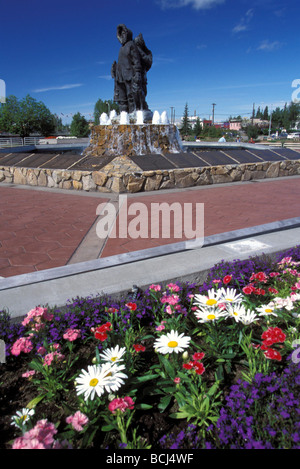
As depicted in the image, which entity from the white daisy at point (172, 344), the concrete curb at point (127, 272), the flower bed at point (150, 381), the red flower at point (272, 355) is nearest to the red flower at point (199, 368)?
the flower bed at point (150, 381)

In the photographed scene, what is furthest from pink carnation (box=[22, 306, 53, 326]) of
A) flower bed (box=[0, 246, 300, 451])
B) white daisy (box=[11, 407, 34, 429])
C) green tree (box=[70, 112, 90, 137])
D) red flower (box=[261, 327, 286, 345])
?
green tree (box=[70, 112, 90, 137])

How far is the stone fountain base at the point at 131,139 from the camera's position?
10312mm

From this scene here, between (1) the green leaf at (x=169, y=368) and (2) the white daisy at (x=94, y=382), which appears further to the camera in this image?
(1) the green leaf at (x=169, y=368)

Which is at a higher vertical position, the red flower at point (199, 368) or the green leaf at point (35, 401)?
the red flower at point (199, 368)

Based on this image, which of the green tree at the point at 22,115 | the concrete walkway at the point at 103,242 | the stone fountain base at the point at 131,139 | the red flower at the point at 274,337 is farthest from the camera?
the green tree at the point at 22,115

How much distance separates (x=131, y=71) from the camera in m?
11.9

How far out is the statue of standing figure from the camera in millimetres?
11750

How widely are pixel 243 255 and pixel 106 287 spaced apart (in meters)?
1.69

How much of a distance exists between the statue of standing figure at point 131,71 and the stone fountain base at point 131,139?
2.04m

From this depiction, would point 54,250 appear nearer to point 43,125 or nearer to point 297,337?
point 297,337

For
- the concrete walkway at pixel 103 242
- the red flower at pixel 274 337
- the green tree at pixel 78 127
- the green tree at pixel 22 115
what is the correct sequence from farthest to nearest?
the green tree at pixel 78 127, the green tree at pixel 22 115, the concrete walkway at pixel 103 242, the red flower at pixel 274 337

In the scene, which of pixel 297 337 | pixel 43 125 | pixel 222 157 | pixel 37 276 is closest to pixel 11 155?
pixel 222 157

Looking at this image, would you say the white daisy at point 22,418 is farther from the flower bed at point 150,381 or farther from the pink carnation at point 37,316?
the pink carnation at point 37,316

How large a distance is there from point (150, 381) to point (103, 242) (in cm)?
279
